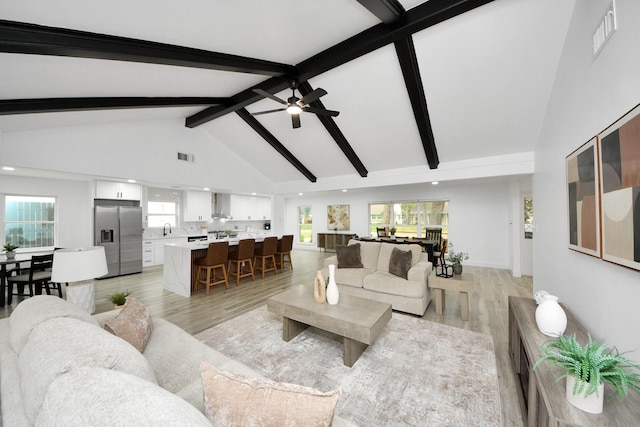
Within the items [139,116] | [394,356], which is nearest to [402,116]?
[394,356]

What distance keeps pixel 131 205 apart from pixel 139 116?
2.35 metres

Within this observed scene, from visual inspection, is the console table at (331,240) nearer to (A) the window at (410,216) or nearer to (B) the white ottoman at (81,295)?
(A) the window at (410,216)

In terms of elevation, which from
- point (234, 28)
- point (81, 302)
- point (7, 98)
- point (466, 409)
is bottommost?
point (466, 409)

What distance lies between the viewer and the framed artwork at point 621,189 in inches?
48.0

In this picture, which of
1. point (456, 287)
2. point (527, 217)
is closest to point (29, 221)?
point (456, 287)

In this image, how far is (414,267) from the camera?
11.7 ft

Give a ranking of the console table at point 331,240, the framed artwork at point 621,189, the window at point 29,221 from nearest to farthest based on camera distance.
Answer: the framed artwork at point 621,189, the window at point 29,221, the console table at point 331,240

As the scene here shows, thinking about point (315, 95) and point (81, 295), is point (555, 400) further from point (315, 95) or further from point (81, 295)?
point (81, 295)

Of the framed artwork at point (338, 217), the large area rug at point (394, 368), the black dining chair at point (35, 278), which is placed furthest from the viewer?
the framed artwork at point (338, 217)

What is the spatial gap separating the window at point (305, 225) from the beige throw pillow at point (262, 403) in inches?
361

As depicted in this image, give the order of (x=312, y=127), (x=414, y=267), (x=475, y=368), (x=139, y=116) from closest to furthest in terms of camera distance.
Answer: (x=475, y=368)
(x=414, y=267)
(x=139, y=116)
(x=312, y=127)

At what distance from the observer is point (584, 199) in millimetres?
1787

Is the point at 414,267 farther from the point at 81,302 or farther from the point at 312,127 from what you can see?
the point at 81,302

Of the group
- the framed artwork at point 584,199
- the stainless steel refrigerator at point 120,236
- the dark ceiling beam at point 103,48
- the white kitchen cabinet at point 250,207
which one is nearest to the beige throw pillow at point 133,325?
the dark ceiling beam at point 103,48
